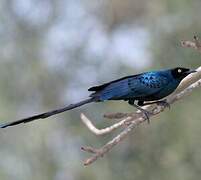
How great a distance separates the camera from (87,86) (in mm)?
10992

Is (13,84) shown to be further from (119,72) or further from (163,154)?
(163,154)

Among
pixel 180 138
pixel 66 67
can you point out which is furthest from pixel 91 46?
pixel 180 138

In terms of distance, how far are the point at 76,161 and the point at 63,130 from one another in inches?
37.8

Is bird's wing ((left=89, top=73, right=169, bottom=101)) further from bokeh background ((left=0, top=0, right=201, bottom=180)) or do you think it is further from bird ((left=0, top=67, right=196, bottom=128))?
bokeh background ((left=0, top=0, right=201, bottom=180))

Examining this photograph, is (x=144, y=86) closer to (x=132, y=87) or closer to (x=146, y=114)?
(x=132, y=87)

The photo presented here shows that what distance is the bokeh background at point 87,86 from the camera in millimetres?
9797

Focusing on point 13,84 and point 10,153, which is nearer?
point 10,153

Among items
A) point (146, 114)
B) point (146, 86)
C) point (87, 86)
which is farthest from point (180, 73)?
point (87, 86)

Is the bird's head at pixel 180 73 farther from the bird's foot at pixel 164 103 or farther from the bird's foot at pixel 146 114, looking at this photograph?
the bird's foot at pixel 146 114

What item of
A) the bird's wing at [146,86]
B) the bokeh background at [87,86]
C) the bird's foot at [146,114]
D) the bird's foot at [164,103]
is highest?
the bokeh background at [87,86]

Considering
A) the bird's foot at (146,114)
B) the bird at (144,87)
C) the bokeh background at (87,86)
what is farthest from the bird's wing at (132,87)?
the bokeh background at (87,86)

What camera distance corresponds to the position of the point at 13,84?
1116 cm

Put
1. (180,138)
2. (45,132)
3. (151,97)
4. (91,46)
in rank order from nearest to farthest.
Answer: (151,97)
(180,138)
(45,132)
(91,46)

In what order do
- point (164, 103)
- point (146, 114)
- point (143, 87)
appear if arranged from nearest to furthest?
point (146, 114) → point (164, 103) → point (143, 87)
